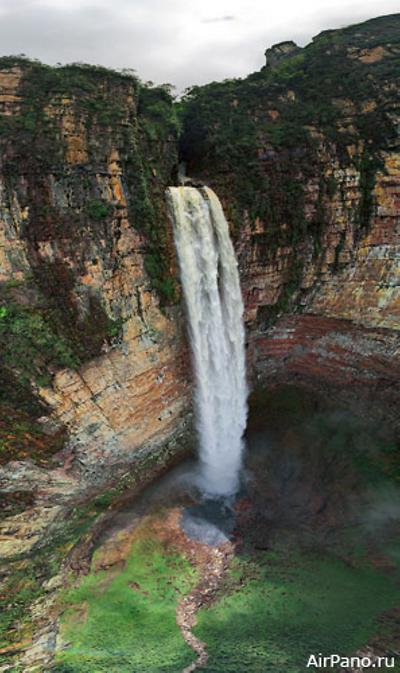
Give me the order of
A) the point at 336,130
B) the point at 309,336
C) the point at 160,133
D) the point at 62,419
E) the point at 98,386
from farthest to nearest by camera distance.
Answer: the point at 309,336, the point at 336,130, the point at 160,133, the point at 98,386, the point at 62,419

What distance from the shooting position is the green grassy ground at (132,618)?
875 cm

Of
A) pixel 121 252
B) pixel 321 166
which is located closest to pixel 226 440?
pixel 121 252

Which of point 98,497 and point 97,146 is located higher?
point 97,146

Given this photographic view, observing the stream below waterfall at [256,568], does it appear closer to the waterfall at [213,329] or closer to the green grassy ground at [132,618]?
the green grassy ground at [132,618]

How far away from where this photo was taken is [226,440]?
46.3ft

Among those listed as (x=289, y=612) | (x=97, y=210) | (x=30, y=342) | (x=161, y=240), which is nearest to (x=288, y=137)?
(x=161, y=240)

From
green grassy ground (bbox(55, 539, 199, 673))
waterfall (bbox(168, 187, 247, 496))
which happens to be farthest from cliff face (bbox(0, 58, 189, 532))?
green grassy ground (bbox(55, 539, 199, 673))

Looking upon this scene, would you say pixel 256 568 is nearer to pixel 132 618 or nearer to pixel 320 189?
pixel 132 618

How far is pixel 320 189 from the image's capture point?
14.1m

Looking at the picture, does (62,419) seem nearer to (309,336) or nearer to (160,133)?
(160,133)

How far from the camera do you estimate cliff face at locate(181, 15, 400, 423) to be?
13.8 metres

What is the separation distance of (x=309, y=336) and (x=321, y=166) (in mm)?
5766

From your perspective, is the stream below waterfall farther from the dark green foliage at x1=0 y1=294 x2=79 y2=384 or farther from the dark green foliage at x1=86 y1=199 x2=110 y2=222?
the dark green foliage at x1=86 y1=199 x2=110 y2=222

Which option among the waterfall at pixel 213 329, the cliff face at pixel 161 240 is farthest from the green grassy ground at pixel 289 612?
the cliff face at pixel 161 240
